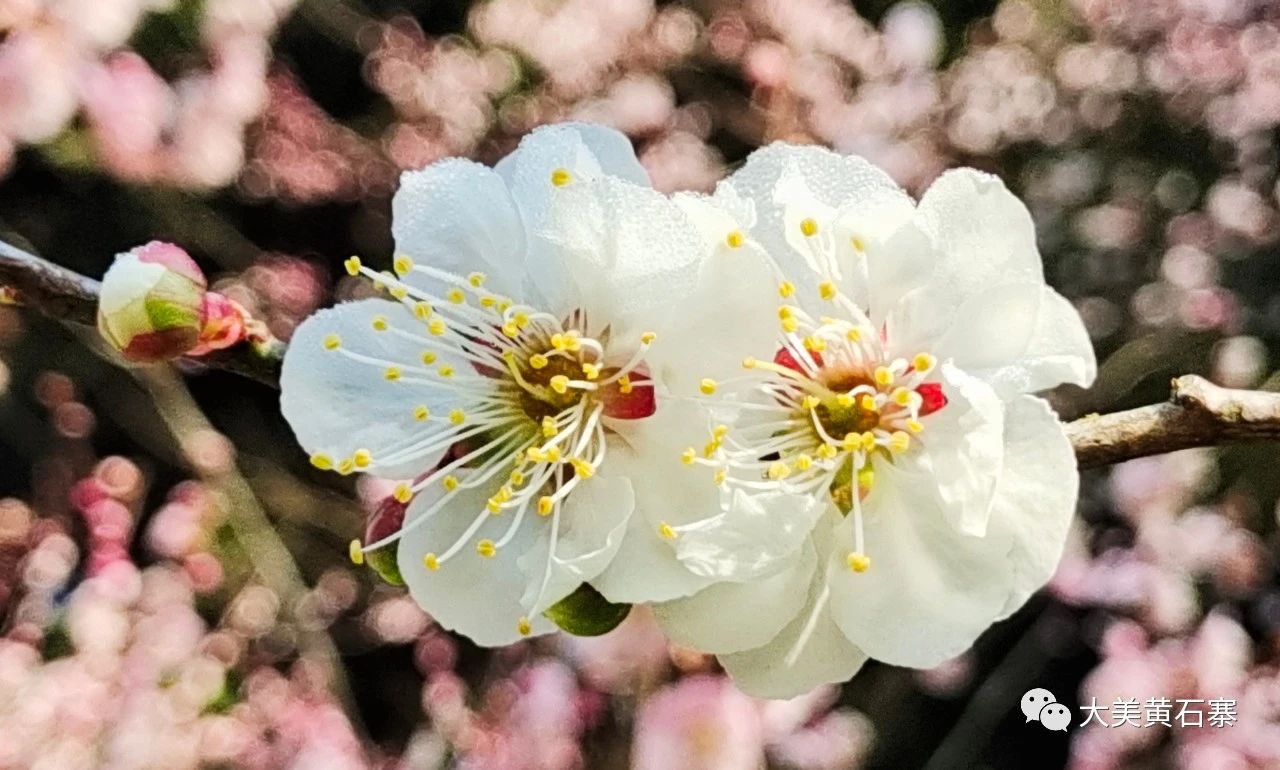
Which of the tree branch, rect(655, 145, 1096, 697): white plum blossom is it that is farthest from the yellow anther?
the tree branch

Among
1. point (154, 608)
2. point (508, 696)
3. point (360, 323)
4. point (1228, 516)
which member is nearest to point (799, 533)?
point (360, 323)

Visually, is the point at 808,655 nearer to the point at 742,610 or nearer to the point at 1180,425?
the point at 742,610

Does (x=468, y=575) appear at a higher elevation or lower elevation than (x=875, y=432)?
lower

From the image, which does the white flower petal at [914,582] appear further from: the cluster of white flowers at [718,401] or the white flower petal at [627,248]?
the white flower petal at [627,248]

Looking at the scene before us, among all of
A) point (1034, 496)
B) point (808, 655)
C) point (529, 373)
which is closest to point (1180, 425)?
point (1034, 496)

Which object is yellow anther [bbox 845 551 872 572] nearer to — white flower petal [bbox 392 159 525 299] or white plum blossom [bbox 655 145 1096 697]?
white plum blossom [bbox 655 145 1096 697]
